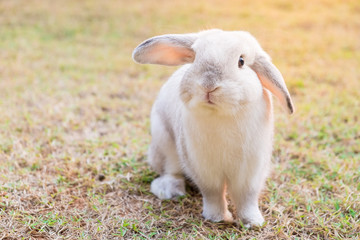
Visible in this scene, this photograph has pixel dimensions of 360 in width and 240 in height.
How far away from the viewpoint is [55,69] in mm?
5887

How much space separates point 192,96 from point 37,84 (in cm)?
354

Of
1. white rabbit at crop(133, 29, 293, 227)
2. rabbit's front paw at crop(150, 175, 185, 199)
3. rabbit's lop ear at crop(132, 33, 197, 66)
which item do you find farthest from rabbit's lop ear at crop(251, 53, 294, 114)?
rabbit's front paw at crop(150, 175, 185, 199)

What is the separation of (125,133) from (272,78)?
79.7 inches

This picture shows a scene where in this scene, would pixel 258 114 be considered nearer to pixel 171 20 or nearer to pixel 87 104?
pixel 87 104

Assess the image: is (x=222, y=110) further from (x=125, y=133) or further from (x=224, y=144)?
(x=125, y=133)

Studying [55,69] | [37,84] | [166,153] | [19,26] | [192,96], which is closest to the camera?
[192,96]

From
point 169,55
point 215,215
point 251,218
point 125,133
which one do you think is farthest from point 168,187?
point 125,133

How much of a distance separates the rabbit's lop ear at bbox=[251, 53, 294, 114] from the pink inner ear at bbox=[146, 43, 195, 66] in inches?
16.7

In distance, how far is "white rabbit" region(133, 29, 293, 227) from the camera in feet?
7.38

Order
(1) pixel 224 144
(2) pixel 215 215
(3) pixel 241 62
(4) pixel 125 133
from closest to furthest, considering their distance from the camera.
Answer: (3) pixel 241 62 < (1) pixel 224 144 < (2) pixel 215 215 < (4) pixel 125 133

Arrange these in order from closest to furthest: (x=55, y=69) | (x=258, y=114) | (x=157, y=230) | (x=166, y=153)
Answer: (x=258, y=114) < (x=157, y=230) < (x=166, y=153) < (x=55, y=69)

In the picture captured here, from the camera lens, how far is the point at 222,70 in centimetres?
223

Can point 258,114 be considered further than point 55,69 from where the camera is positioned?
No

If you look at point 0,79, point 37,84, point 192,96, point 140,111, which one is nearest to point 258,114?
point 192,96
